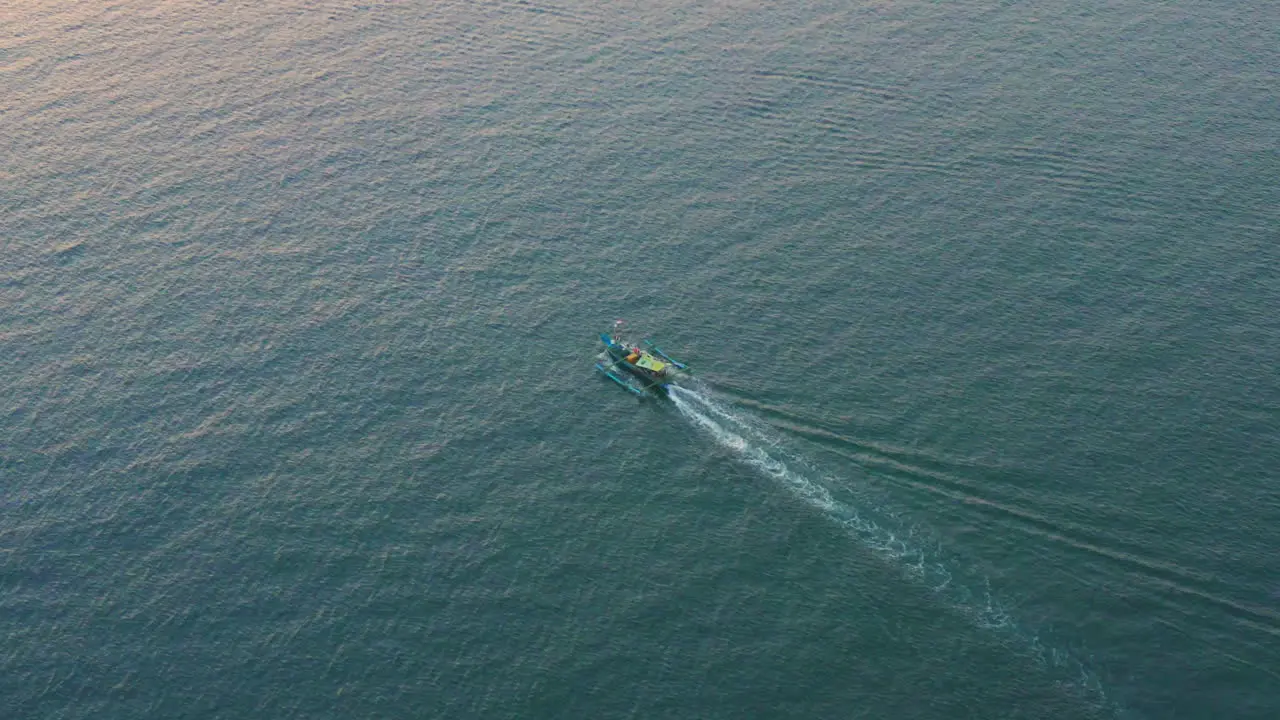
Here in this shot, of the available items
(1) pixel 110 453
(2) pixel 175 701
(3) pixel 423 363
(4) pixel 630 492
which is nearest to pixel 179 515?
(1) pixel 110 453

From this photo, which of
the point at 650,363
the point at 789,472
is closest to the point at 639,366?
the point at 650,363

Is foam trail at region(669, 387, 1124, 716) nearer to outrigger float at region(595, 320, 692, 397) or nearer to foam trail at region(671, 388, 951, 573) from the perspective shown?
foam trail at region(671, 388, 951, 573)

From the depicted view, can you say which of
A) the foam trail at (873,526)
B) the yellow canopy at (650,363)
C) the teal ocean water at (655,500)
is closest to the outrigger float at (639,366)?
the yellow canopy at (650,363)

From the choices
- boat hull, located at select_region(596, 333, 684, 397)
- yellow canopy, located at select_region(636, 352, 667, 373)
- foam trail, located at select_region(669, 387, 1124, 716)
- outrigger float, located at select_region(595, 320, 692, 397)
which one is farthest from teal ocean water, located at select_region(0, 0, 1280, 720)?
yellow canopy, located at select_region(636, 352, 667, 373)

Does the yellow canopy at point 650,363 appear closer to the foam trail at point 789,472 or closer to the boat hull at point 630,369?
the boat hull at point 630,369

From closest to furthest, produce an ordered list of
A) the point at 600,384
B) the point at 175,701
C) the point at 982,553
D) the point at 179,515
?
the point at 175,701
the point at 982,553
the point at 179,515
the point at 600,384

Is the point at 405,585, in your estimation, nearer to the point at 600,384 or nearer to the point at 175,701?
the point at 175,701
